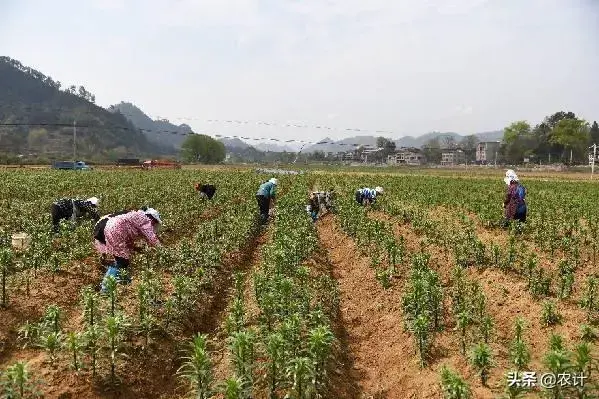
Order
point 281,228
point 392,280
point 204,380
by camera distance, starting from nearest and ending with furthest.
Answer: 1. point 204,380
2. point 392,280
3. point 281,228

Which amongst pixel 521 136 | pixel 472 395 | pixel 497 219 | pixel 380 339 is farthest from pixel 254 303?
pixel 521 136

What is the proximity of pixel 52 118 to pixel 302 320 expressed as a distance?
17464cm

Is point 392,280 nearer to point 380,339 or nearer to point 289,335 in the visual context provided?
point 380,339

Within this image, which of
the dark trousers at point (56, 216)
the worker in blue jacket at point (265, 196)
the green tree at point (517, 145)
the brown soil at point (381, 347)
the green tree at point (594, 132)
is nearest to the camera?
the brown soil at point (381, 347)

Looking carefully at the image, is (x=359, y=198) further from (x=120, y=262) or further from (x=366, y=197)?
(x=120, y=262)

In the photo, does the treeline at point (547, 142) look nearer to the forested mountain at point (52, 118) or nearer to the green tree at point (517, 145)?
the green tree at point (517, 145)

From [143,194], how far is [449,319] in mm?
17431

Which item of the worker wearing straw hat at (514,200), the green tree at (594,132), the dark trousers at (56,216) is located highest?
the green tree at (594,132)

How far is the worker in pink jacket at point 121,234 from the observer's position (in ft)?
29.5

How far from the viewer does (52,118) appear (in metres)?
159

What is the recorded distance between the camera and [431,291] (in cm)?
775

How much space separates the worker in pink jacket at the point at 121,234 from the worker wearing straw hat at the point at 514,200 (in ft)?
33.6

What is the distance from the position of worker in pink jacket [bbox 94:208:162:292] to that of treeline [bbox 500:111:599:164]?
310ft

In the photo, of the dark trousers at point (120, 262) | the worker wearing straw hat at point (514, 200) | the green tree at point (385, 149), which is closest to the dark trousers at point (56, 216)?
the dark trousers at point (120, 262)
